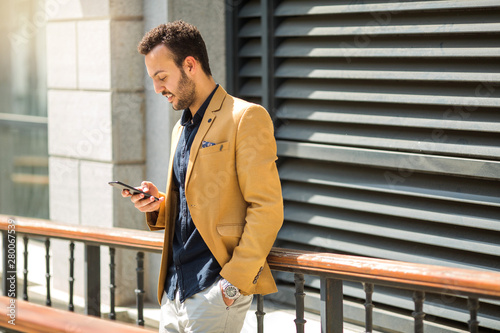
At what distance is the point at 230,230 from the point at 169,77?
27.6 inches

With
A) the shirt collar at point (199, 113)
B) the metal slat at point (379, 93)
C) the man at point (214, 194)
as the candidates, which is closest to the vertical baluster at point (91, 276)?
the man at point (214, 194)

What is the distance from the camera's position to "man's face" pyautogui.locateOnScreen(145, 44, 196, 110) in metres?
3.04

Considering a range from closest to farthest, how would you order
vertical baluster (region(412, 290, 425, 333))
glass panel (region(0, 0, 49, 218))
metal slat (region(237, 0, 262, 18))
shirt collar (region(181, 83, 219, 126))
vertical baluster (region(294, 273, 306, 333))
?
vertical baluster (region(412, 290, 425, 333))
shirt collar (region(181, 83, 219, 126))
vertical baluster (region(294, 273, 306, 333))
metal slat (region(237, 0, 262, 18))
glass panel (region(0, 0, 49, 218))

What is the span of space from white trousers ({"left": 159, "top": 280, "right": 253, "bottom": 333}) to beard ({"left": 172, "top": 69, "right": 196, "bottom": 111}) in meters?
0.78

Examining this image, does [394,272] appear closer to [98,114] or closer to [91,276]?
[91,276]

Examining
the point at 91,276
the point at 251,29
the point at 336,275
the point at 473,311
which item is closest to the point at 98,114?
the point at 251,29

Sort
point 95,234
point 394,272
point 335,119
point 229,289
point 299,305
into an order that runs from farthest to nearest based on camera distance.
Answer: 1. point 335,119
2. point 95,234
3. point 299,305
4. point 229,289
5. point 394,272

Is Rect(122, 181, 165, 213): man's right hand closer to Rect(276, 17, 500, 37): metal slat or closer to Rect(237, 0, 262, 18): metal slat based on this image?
Rect(276, 17, 500, 37): metal slat

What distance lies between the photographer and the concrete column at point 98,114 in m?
6.22

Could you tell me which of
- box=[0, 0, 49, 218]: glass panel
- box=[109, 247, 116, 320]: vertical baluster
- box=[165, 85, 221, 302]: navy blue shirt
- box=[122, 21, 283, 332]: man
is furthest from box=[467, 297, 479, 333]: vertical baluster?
box=[0, 0, 49, 218]: glass panel

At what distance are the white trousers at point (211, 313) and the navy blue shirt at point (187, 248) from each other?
4 centimetres

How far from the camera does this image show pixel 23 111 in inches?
338

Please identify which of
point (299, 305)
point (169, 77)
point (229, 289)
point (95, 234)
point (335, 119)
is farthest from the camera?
point (335, 119)

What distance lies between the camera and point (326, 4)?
5141mm
